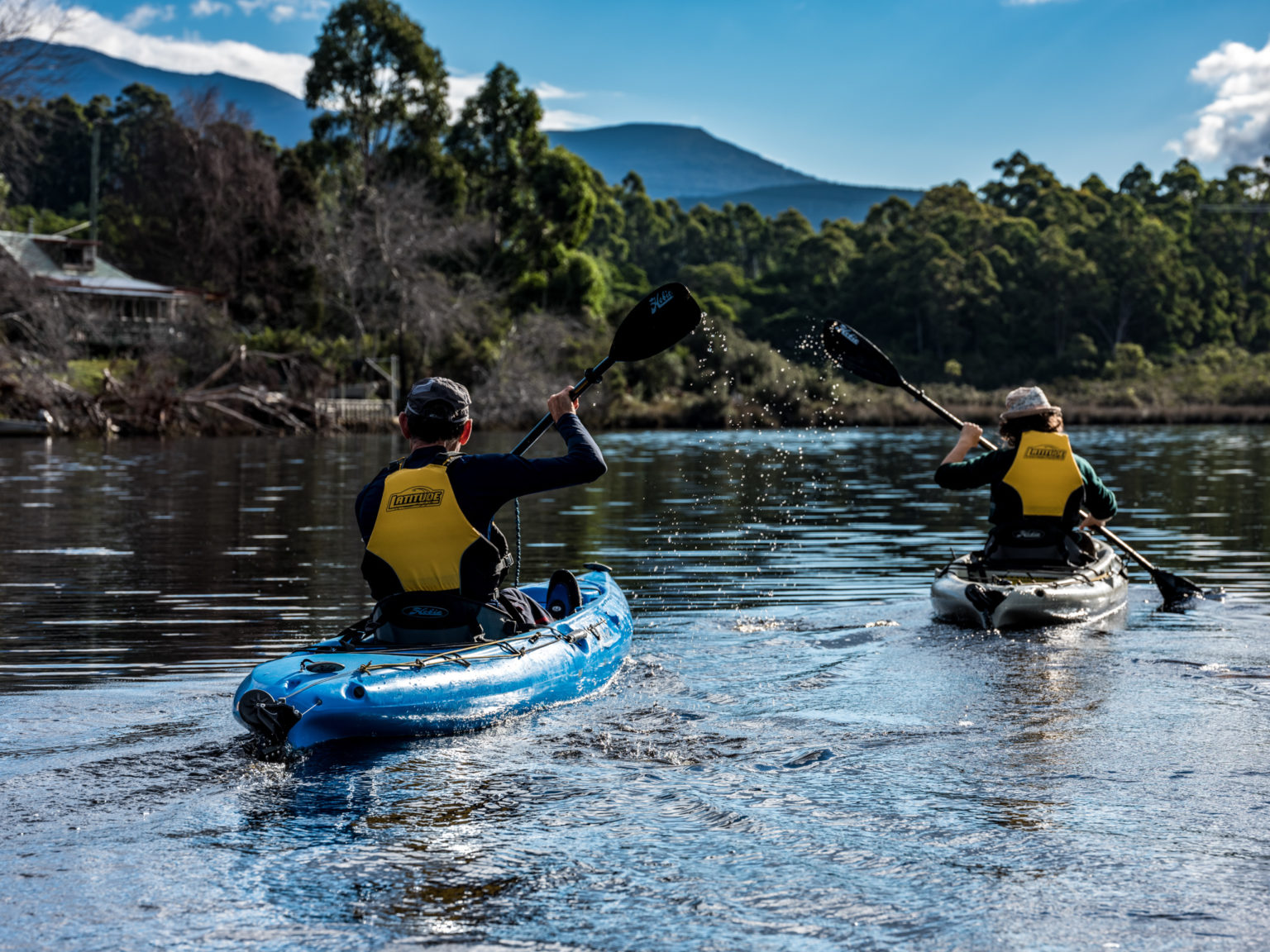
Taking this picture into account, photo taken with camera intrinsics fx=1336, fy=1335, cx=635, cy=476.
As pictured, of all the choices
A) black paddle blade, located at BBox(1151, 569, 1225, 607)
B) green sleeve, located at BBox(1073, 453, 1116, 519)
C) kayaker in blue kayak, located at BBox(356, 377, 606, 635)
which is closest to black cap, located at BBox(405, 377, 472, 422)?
kayaker in blue kayak, located at BBox(356, 377, 606, 635)

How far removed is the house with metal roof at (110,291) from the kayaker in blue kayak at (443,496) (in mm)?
40923

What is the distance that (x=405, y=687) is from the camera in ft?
18.8

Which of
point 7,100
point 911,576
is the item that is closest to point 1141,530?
point 911,576

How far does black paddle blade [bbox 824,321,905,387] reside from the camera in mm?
11211

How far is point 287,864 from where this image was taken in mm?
4289

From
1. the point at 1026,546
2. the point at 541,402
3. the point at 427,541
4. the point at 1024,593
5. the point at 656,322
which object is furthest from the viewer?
the point at 541,402

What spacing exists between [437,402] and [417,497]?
434 millimetres

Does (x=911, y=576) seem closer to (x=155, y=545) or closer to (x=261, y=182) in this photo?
(x=155, y=545)

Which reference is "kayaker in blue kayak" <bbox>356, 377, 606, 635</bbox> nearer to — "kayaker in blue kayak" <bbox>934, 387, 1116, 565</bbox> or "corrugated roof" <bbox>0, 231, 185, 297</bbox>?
"kayaker in blue kayak" <bbox>934, 387, 1116, 565</bbox>

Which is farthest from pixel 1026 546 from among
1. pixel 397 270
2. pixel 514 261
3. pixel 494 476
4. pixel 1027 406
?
pixel 514 261

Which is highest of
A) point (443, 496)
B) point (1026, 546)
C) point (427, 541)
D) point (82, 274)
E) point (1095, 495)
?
point (82, 274)

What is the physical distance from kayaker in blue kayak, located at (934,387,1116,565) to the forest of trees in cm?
2656

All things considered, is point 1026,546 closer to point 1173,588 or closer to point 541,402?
point 1173,588

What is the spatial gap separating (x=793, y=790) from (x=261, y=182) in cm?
4647
